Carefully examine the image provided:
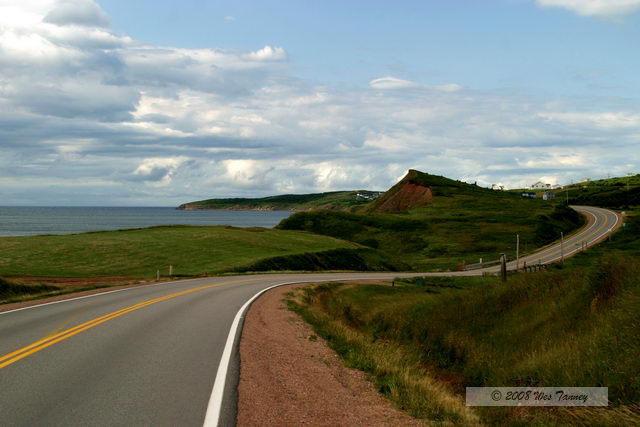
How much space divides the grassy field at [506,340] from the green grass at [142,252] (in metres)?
22.5

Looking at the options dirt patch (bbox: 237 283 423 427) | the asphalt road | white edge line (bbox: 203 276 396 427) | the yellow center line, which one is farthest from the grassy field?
the yellow center line

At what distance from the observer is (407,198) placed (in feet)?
548

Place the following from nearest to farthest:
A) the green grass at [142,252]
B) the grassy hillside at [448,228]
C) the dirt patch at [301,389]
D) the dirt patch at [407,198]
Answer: the dirt patch at [301,389]
the green grass at [142,252]
the grassy hillside at [448,228]
the dirt patch at [407,198]

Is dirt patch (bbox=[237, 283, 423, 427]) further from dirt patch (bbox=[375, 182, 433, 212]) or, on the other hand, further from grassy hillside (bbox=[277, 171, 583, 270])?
dirt patch (bbox=[375, 182, 433, 212])

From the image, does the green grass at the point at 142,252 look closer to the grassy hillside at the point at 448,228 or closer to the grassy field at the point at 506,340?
the grassy field at the point at 506,340

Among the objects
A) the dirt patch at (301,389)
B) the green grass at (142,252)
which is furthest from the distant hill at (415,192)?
the dirt patch at (301,389)

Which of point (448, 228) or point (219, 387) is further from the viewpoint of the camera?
point (448, 228)

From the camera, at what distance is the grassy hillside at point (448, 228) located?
321 feet

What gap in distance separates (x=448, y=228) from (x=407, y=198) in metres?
50.6

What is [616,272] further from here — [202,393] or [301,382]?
Result: [202,393]

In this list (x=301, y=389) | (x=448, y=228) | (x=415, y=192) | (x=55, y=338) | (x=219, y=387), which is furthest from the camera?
(x=415, y=192)

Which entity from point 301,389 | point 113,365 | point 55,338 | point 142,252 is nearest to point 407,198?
point 142,252

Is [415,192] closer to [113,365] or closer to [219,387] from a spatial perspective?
[113,365]

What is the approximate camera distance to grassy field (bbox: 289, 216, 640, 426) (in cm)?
974
